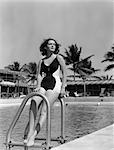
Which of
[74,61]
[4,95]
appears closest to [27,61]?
[74,61]

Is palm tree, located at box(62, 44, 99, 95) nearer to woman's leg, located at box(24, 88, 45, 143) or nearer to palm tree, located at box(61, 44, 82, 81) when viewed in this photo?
palm tree, located at box(61, 44, 82, 81)

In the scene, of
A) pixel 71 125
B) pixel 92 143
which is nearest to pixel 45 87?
pixel 92 143

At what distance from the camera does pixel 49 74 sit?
4.26 meters

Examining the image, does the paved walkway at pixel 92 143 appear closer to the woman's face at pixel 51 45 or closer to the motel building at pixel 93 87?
the woman's face at pixel 51 45

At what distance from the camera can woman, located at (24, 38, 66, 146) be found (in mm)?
4207

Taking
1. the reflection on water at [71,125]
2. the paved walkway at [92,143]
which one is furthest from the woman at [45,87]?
the reflection on water at [71,125]

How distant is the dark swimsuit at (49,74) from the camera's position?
4230mm

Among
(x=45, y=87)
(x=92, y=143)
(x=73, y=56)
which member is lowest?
(x=92, y=143)

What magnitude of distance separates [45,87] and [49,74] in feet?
0.56

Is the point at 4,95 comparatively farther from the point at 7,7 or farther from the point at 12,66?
the point at 7,7

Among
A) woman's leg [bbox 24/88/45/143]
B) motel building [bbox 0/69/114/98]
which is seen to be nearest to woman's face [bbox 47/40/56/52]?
woman's leg [bbox 24/88/45/143]

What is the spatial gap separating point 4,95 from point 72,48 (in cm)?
1322

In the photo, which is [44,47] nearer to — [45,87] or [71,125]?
[45,87]

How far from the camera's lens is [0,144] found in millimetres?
6270
